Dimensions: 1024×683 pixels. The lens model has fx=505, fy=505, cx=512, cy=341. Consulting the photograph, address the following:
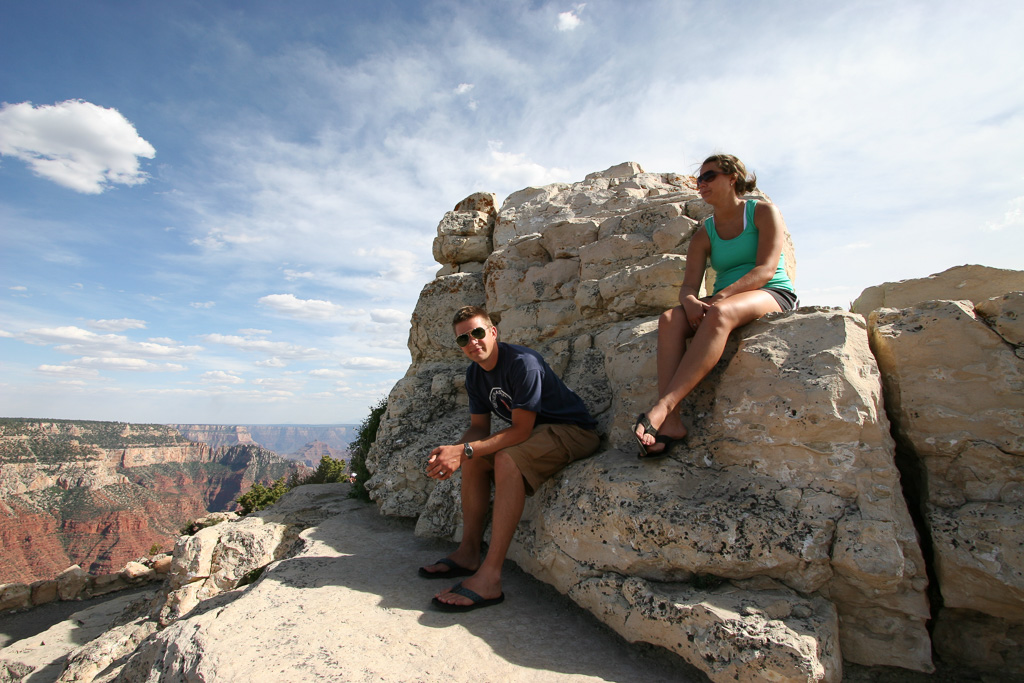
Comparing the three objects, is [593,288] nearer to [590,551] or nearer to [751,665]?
[590,551]

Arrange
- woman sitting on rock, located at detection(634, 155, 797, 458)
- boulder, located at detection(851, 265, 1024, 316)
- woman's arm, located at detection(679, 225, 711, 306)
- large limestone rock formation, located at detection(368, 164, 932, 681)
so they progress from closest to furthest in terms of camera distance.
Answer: large limestone rock formation, located at detection(368, 164, 932, 681)
woman sitting on rock, located at detection(634, 155, 797, 458)
woman's arm, located at detection(679, 225, 711, 306)
boulder, located at detection(851, 265, 1024, 316)

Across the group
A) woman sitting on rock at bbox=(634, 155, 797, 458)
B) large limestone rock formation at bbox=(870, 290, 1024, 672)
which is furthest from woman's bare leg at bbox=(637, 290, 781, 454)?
large limestone rock formation at bbox=(870, 290, 1024, 672)

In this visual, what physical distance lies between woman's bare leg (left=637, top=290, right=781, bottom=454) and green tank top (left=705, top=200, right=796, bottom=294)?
36cm

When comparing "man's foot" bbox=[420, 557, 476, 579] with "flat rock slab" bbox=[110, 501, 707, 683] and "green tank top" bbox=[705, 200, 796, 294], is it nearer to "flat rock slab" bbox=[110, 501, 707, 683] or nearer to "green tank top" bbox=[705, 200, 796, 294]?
"flat rock slab" bbox=[110, 501, 707, 683]

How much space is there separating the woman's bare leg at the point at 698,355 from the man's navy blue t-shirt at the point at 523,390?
31.6 inches

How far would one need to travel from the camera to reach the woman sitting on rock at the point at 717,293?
10.3ft

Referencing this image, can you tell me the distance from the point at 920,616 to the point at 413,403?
4.89 meters

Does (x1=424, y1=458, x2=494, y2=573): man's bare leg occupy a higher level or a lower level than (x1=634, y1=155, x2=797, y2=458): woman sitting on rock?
lower

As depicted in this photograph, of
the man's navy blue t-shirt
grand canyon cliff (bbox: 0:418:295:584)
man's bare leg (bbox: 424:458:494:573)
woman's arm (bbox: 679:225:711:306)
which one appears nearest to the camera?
the man's navy blue t-shirt

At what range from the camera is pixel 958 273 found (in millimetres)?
4418

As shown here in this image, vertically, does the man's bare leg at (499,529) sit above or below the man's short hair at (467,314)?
below

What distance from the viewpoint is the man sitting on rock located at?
337 cm

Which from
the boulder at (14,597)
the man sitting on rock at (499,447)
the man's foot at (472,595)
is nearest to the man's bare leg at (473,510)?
the man sitting on rock at (499,447)

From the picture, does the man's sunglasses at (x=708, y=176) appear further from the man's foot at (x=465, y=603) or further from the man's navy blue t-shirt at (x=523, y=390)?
the man's foot at (x=465, y=603)
